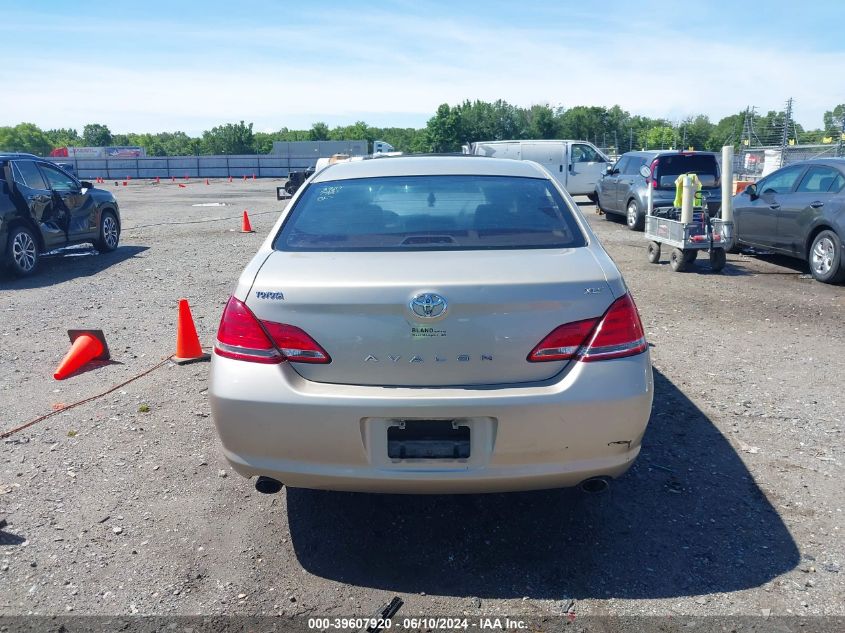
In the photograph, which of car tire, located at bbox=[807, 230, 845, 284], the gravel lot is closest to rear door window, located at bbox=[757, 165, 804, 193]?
car tire, located at bbox=[807, 230, 845, 284]

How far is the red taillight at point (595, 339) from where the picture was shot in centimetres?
292

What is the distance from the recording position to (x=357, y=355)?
291 cm

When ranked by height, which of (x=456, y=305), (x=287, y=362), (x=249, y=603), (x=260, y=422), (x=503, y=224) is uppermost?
(x=503, y=224)

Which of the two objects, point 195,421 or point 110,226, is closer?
point 195,421

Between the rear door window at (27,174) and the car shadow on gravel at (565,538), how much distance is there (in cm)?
891

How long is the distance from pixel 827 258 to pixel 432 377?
8483mm

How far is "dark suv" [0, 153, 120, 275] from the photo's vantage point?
33.1 ft

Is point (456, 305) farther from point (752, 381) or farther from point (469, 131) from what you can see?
point (469, 131)

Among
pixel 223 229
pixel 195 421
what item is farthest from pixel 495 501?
pixel 223 229

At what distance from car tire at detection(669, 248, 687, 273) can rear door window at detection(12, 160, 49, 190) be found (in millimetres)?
9609

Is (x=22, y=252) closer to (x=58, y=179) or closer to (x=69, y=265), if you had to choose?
(x=69, y=265)

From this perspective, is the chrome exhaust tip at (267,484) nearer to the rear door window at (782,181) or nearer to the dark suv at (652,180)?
the rear door window at (782,181)

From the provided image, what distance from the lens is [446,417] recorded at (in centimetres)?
284

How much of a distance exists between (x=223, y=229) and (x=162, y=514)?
13542 mm
